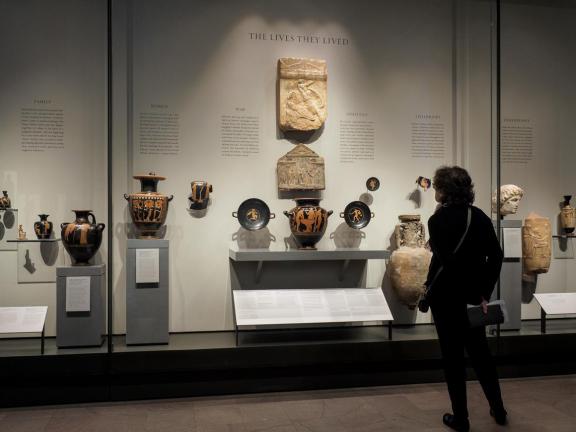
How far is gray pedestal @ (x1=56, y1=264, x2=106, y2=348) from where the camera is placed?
3.80 m

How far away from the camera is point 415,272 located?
4.37 metres

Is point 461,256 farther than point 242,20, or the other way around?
point 242,20

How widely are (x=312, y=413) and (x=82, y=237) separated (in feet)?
6.24

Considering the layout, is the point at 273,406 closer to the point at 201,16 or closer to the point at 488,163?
the point at 488,163

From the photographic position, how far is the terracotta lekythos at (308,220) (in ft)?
13.9

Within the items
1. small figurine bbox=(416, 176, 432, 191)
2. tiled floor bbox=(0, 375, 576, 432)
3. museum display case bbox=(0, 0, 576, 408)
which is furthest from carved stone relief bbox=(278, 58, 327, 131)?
tiled floor bbox=(0, 375, 576, 432)

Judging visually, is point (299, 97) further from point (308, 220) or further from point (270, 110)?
point (308, 220)

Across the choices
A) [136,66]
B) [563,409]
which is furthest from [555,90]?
[136,66]

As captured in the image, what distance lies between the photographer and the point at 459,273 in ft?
9.78

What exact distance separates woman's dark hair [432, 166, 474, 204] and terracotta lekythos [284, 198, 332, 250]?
1271 millimetres

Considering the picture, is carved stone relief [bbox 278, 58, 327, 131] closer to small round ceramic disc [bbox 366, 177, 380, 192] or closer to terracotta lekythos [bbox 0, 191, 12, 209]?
small round ceramic disc [bbox 366, 177, 380, 192]

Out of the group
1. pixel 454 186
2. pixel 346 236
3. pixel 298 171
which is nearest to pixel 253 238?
pixel 298 171

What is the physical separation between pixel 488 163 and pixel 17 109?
3.59 m

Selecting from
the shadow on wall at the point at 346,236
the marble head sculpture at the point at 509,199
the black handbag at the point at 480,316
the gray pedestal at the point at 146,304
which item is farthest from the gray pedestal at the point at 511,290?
the gray pedestal at the point at 146,304
